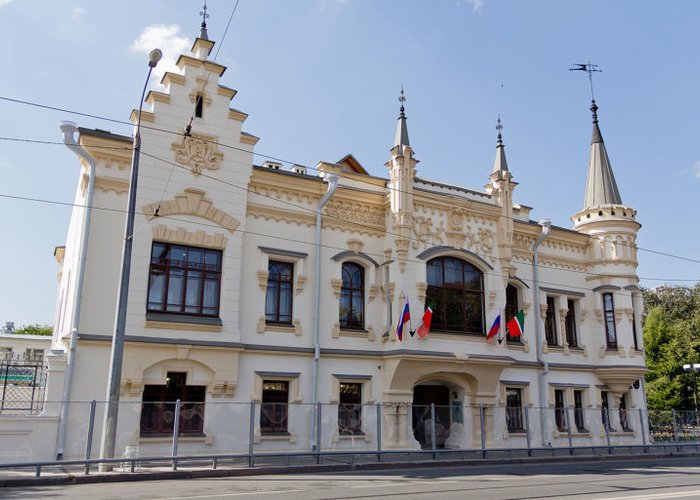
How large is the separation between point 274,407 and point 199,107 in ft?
30.2

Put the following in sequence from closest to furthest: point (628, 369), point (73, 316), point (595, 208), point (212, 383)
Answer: point (73, 316), point (212, 383), point (628, 369), point (595, 208)

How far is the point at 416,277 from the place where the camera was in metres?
20.2

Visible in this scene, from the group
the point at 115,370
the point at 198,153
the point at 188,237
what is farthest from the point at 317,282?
the point at 115,370

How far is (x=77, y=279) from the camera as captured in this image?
52.0 ft

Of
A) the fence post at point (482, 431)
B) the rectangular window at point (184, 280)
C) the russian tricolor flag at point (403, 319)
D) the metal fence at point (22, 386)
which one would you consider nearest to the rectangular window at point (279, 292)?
the rectangular window at point (184, 280)

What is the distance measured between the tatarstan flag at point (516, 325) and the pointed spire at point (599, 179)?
23.8 feet

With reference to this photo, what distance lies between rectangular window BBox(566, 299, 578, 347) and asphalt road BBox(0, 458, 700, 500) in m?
9.43

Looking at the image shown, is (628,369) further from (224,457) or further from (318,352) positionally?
(224,457)

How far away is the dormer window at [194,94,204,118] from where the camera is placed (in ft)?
59.8

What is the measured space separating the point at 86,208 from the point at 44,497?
8333 mm

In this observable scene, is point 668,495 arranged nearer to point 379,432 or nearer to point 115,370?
point 379,432

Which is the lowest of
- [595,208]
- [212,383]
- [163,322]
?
[212,383]

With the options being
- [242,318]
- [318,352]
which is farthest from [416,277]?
[242,318]

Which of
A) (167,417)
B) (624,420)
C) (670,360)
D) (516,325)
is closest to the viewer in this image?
(167,417)
